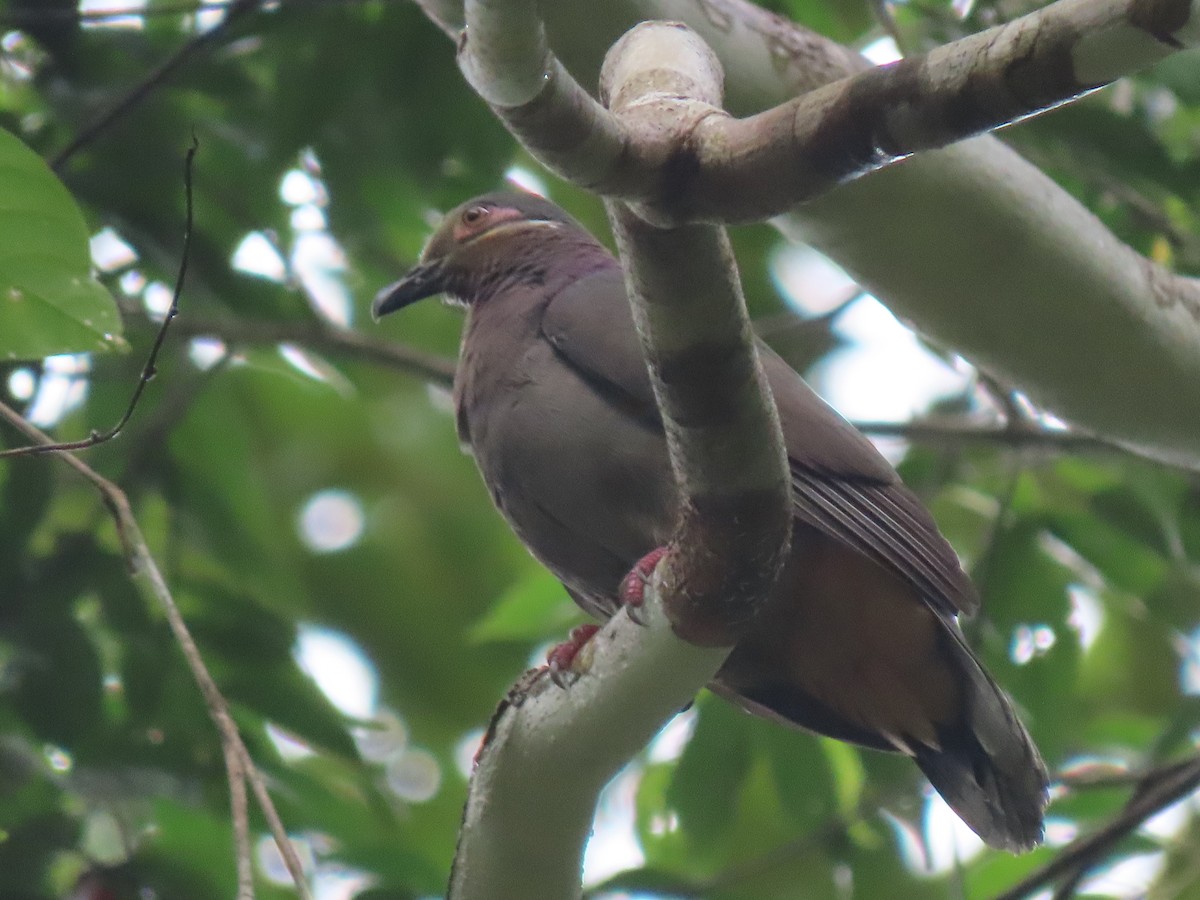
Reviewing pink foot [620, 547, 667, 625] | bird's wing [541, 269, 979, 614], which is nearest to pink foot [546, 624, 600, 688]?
pink foot [620, 547, 667, 625]

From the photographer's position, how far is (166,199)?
4684mm

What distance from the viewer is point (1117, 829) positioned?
4.12 m

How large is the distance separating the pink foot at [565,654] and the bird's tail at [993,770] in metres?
0.88

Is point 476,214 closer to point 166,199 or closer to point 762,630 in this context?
point 166,199

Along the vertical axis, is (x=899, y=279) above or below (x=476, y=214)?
above

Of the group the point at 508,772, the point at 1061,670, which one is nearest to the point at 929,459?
the point at 1061,670

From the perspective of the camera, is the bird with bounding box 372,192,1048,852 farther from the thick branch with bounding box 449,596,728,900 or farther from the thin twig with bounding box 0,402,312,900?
the thin twig with bounding box 0,402,312,900

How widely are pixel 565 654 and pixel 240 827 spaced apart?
69cm

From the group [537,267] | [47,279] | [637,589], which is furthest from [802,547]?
[47,279]

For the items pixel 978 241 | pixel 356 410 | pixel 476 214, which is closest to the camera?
pixel 978 241

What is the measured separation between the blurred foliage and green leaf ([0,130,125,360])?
1260mm

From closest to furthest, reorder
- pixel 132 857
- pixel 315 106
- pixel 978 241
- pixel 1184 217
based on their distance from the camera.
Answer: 1. pixel 978 241
2. pixel 132 857
3. pixel 315 106
4. pixel 1184 217

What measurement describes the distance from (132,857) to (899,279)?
2264mm

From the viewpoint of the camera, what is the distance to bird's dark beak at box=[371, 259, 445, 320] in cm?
501
